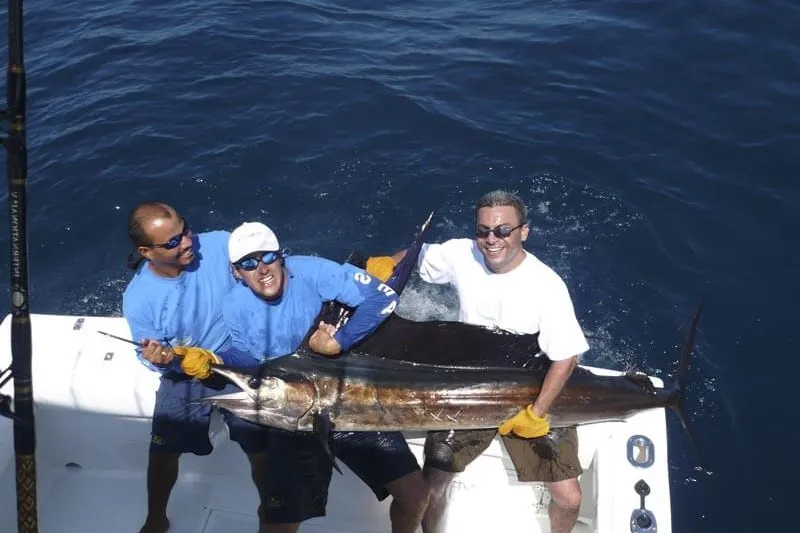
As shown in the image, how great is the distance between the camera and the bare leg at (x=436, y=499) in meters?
2.87

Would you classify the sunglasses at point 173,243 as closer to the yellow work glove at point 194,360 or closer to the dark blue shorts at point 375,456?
the yellow work glove at point 194,360

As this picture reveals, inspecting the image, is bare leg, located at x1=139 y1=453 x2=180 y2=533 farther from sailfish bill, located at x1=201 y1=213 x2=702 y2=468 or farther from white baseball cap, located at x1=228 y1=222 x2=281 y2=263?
white baseball cap, located at x1=228 y1=222 x2=281 y2=263

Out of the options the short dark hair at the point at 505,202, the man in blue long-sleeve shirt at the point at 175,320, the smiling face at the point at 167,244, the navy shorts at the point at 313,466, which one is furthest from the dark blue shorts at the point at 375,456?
the short dark hair at the point at 505,202

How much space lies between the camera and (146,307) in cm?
257

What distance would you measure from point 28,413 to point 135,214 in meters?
0.80

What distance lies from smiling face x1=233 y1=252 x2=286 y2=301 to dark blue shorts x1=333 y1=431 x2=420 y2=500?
682 millimetres

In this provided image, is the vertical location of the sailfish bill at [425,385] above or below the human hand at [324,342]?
below

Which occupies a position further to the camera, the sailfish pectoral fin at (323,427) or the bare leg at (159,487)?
the bare leg at (159,487)

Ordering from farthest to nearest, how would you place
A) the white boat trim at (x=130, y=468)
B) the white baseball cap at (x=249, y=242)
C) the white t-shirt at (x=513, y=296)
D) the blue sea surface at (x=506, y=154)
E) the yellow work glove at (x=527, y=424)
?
the blue sea surface at (x=506, y=154) < the white boat trim at (x=130, y=468) < the yellow work glove at (x=527, y=424) < the white t-shirt at (x=513, y=296) < the white baseball cap at (x=249, y=242)

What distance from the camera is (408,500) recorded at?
108 inches

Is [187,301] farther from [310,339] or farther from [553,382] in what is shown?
[553,382]

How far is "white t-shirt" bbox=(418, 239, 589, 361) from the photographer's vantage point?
2.59 metres

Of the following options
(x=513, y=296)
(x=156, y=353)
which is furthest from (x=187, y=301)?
(x=513, y=296)

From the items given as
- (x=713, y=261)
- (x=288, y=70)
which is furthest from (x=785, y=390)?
(x=288, y=70)
